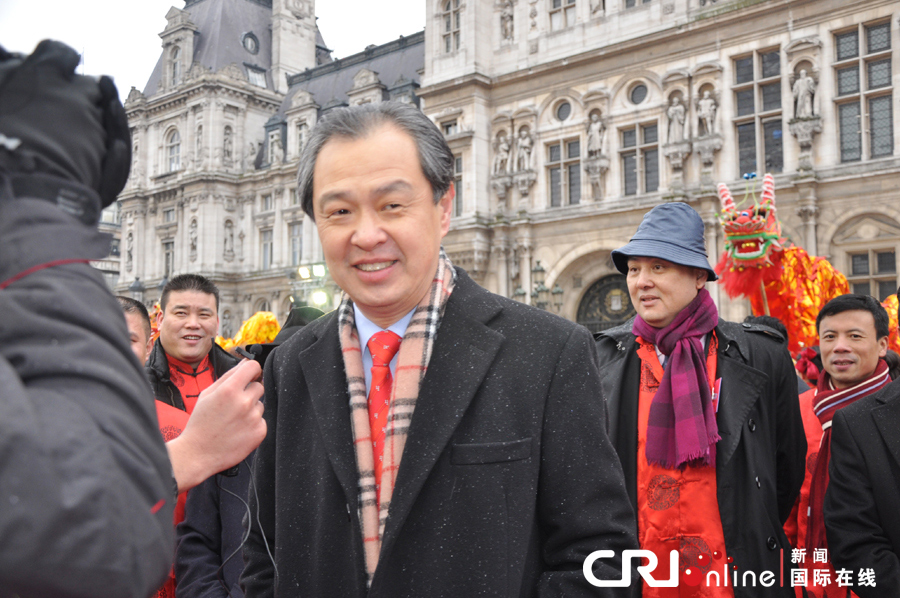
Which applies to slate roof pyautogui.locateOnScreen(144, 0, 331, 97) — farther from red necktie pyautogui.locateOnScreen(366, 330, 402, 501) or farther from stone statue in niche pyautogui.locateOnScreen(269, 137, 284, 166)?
red necktie pyautogui.locateOnScreen(366, 330, 402, 501)

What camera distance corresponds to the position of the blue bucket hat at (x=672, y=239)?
356 centimetres

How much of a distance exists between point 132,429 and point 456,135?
19127 millimetres

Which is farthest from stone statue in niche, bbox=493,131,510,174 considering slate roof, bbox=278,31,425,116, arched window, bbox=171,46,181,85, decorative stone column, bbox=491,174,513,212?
arched window, bbox=171,46,181,85

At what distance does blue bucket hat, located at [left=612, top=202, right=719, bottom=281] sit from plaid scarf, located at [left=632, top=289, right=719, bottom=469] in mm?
242

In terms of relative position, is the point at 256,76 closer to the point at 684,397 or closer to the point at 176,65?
the point at 176,65

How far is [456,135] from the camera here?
19422 mm

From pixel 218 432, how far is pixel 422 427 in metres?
0.50

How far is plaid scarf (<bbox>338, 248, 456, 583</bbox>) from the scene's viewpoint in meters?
1.79

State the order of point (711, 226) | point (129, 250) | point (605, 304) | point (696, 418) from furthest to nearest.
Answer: point (129, 250), point (605, 304), point (711, 226), point (696, 418)

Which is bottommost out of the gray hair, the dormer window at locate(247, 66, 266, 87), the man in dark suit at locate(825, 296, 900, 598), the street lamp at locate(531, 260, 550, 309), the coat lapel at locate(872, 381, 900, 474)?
the man in dark suit at locate(825, 296, 900, 598)

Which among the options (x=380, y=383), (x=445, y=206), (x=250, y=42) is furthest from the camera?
(x=250, y=42)

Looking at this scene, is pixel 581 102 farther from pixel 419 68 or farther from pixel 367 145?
pixel 367 145

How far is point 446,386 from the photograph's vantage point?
1.80 metres

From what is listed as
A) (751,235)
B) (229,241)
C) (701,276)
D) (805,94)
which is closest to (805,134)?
(805,94)
